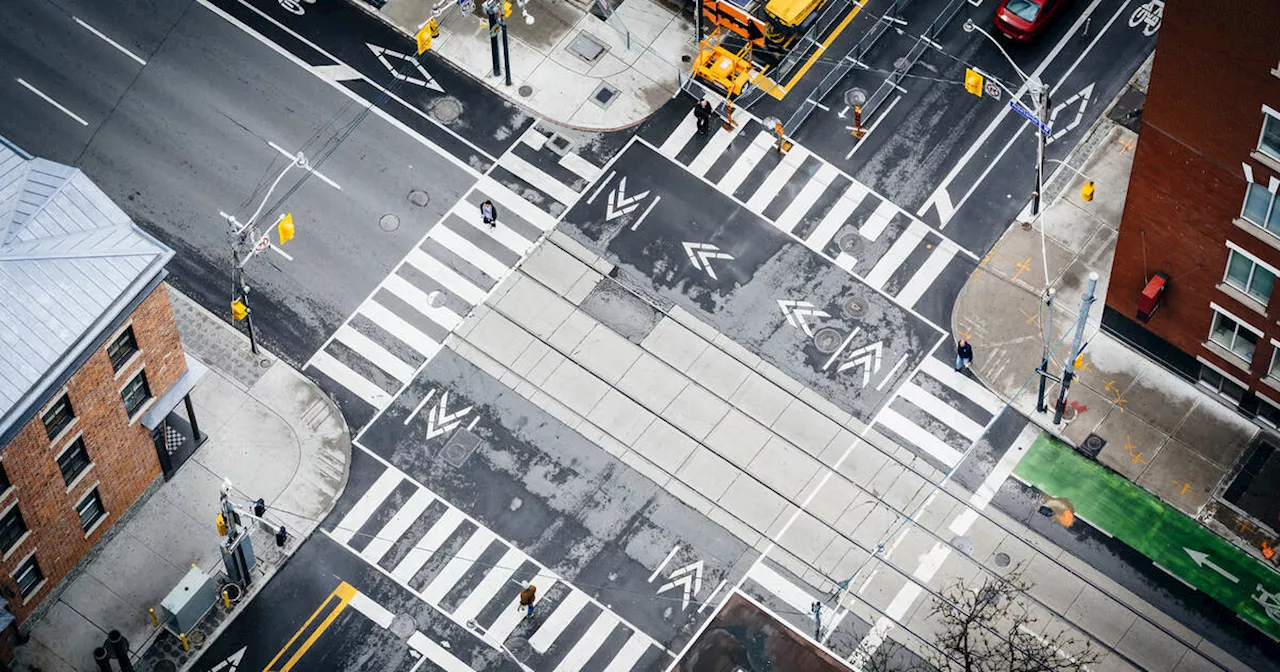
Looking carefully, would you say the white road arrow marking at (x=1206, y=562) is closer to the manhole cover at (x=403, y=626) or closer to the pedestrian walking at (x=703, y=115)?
the pedestrian walking at (x=703, y=115)

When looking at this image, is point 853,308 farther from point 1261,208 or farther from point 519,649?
point 519,649

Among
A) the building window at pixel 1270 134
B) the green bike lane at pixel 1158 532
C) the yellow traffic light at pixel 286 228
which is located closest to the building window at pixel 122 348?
the yellow traffic light at pixel 286 228

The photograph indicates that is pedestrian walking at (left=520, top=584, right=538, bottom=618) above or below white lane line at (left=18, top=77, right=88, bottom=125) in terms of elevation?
below

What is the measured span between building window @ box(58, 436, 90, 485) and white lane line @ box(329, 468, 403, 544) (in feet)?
32.5

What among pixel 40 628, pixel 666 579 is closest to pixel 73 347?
pixel 40 628

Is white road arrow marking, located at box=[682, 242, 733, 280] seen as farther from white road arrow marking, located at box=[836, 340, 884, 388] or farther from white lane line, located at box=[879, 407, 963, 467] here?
white lane line, located at box=[879, 407, 963, 467]

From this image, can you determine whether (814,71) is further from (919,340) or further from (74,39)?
(74,39)

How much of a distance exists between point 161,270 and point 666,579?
22111 mm

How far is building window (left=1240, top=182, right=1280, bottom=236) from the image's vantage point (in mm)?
73875

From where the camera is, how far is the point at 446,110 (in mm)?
91500

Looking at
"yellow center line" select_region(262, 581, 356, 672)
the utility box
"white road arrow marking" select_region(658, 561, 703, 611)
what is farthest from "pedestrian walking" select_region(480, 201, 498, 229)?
the utility box

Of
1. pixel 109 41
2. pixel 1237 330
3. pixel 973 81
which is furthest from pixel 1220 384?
pixel 109 41

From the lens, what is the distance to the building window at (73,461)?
75281 mm

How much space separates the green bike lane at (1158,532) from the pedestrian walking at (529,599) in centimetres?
1969
